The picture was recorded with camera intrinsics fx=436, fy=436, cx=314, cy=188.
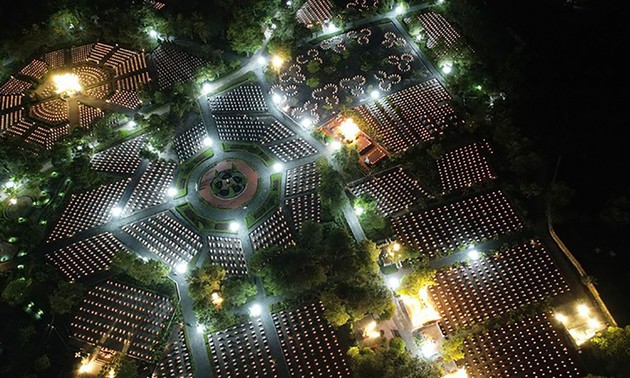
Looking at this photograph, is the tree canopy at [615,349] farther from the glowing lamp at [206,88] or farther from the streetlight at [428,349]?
the glowing lamp at [206,88]

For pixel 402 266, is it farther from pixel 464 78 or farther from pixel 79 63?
pixel 79 63

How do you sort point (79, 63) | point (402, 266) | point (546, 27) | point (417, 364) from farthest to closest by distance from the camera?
point (79, 63) → point (546, 27) → point (402, 266) → point (417, 364)

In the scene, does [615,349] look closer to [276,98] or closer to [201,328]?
[201,328]

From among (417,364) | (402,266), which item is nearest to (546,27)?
(402,266)

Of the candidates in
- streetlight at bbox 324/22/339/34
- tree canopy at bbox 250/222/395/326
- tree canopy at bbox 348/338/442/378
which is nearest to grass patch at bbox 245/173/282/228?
tree canopy at bbox 250/222/395/326

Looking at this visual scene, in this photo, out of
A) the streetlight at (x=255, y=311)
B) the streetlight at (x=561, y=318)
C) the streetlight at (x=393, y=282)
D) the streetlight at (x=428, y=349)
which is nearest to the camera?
the streetlight at (x=428, y=349)

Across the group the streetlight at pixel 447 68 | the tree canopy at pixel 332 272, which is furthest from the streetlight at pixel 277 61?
the tree canopy at pixel 332 272

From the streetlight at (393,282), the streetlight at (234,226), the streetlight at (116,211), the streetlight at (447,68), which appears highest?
the streetlight at (447,68)
